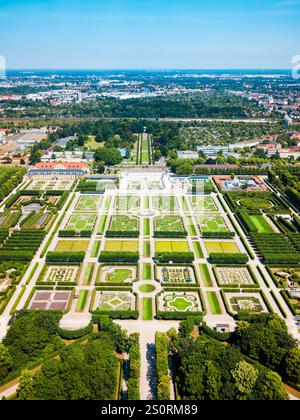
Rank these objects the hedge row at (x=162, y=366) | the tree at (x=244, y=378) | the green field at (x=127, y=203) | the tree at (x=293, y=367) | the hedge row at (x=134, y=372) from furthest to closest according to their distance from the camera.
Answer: the green field at (x=127, y=203) → the tree at (x=293, y=367) → the hedge row at (x=134, y=372) → the hedge row at (x=162, y=366) → the tree at (x=244, y=378)

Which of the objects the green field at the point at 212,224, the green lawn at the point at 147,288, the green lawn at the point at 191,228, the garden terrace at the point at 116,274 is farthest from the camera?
the green field at the point at 212,224

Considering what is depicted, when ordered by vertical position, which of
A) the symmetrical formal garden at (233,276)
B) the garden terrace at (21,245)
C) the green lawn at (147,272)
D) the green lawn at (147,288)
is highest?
the garden terrace at (21,245)

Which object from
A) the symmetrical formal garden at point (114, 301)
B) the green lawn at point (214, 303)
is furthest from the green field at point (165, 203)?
the symmetrical formal garden at point (114, 301)

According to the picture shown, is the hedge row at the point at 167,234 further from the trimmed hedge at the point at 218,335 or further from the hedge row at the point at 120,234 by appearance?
the trimmed hedge at the point at 218,335

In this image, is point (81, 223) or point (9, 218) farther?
point (9, 218)

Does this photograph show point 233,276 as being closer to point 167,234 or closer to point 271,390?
point 167,234

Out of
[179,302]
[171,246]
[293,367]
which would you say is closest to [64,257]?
[171,246]

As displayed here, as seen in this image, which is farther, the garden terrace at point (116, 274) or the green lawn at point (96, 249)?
the green lawn at point (96, 249)
